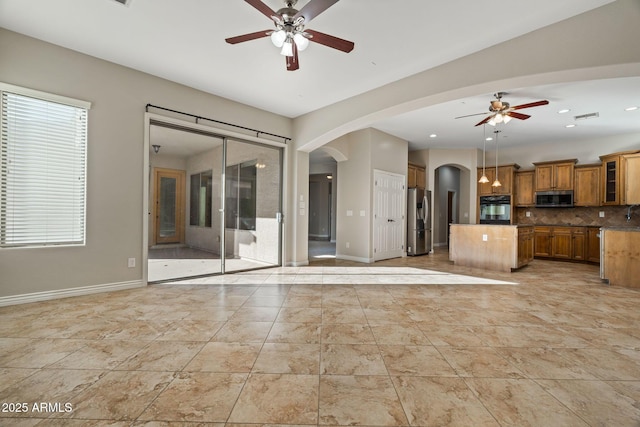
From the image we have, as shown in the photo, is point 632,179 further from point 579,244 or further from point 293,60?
point 293,60

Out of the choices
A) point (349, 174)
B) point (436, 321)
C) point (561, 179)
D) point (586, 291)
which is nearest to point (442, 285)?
point (436, 321)

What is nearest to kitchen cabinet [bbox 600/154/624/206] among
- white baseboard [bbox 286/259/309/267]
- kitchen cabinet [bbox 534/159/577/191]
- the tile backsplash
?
the tile backsplash

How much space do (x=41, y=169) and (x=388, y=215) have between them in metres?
6.33

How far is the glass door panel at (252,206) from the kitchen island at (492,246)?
160 inches

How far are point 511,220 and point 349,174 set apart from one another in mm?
4978

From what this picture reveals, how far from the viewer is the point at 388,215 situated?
7.09 meters

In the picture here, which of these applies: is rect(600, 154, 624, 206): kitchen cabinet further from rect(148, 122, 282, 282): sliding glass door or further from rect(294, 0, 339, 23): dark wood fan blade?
rect(294, 0, 339, 23): dark wood fan blade

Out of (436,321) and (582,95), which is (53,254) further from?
(582,95)

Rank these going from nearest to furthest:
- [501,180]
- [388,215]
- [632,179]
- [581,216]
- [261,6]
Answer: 1. [261,6]
2. [632,179]
3. [388,215]
4. [581,216]
5. [501,180]

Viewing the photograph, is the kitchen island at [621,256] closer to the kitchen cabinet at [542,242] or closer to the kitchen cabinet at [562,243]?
the kitchen cabinet at [562,243]

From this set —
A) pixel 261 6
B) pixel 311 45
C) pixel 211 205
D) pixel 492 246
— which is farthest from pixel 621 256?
pixel 211 205

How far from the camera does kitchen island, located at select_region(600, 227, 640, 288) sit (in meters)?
4.47

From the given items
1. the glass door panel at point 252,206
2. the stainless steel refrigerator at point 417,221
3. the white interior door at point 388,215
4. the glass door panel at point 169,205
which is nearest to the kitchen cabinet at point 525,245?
the stainless steel refrigerator at point 417,221

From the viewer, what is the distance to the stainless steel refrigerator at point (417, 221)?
25.3 ft
